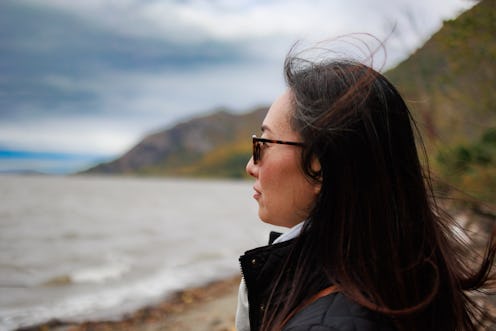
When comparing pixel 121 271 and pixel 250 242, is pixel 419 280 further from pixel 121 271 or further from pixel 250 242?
pixel 250 242

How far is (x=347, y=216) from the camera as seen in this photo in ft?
4.96

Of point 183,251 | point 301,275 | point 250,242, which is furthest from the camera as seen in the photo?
point 250,242

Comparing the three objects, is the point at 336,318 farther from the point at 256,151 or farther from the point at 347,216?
the point at 256,151

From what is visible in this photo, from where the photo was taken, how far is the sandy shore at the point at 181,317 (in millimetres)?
8641

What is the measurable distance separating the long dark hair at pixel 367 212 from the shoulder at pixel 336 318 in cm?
5

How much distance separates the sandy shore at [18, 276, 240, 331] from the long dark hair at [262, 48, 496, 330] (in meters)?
7.07

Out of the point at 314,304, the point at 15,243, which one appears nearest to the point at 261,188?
the point at 314,304

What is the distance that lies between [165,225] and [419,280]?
93.5ft

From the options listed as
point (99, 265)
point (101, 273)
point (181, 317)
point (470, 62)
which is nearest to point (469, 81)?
point (470, 62)

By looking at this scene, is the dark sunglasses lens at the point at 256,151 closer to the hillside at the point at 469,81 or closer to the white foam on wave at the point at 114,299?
the hillside at the point at 469,81

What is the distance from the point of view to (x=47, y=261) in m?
15.4

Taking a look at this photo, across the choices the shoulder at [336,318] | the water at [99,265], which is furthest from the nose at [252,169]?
the water at [99,265]

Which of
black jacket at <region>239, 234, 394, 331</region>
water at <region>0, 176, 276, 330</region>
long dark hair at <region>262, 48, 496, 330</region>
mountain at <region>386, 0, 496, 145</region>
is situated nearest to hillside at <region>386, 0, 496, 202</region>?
mountain at <region>386, 0, 496, 145</region>

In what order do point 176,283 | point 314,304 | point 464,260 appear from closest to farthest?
point 314,304
point 464,260
point 176,283
